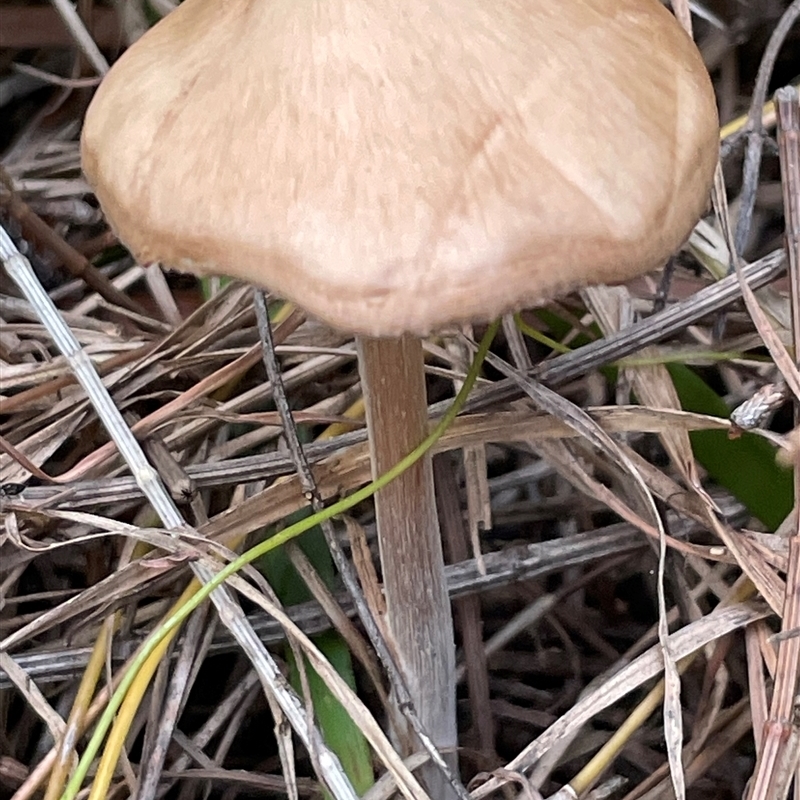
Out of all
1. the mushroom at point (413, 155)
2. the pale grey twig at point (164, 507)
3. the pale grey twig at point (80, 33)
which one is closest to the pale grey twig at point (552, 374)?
the pale grey twig at point (164, 507)

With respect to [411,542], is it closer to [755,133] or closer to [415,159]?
[415,159]

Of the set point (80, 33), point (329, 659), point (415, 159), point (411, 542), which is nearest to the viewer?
point (415, 159)

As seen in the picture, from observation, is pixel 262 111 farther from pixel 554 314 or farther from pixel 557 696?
pixel 557 696

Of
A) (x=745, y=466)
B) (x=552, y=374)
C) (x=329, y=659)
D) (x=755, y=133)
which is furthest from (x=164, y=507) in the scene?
(x=755, y=133)

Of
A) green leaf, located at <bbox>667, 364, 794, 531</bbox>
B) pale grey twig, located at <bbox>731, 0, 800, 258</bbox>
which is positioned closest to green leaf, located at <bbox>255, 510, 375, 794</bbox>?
green leaf, located at <bbox>667, 364, 794, 531</bbox>

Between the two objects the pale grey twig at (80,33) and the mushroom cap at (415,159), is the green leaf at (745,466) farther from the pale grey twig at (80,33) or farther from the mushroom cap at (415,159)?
the pale grey twig at (80,33)

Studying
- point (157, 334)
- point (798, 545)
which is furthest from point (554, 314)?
point (157, 334)
